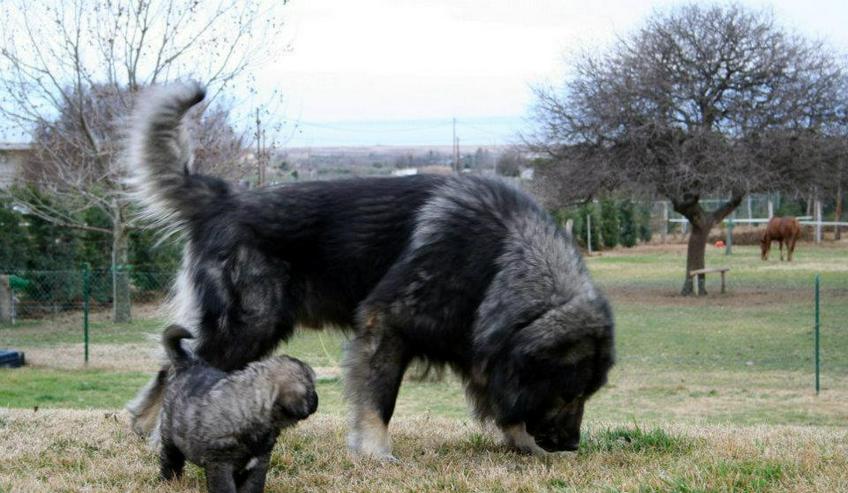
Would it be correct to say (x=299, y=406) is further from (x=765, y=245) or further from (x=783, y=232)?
(x=765, y=245)

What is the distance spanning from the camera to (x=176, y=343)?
16.7ft

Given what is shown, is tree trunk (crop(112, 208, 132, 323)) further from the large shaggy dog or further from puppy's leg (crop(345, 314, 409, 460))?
puppy's leg (crop(345, 314, 409, 460))

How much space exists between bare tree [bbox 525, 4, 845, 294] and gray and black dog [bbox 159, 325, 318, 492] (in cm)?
2437

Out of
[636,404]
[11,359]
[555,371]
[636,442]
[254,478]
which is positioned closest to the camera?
[254,478]

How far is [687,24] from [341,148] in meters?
44.8

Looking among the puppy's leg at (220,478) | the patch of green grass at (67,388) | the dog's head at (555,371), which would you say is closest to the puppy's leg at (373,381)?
the dog's head at (555,371)

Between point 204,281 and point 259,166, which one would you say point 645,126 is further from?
point 204,281

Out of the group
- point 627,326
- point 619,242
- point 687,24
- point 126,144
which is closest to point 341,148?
point 619,242

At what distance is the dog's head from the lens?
541cm

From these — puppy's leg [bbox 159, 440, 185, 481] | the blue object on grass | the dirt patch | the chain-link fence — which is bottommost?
the dirt patch

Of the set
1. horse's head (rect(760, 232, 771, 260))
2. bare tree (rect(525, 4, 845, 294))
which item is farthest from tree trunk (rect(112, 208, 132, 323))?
horse's head (rect(760, 232, 771, 260))

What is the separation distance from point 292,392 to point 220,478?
1.68ft

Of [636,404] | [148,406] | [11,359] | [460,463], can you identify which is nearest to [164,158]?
[148,406]

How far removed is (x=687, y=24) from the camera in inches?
1155
